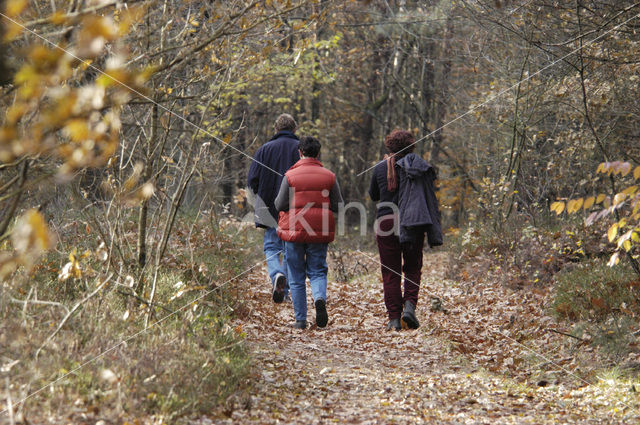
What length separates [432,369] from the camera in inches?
235

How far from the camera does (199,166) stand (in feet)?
20.2

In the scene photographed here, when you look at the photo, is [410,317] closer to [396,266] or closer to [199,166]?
[396,266]

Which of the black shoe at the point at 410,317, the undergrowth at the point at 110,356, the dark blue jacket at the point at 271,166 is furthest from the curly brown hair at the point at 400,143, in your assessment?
the undergrowth at the point at 110,356

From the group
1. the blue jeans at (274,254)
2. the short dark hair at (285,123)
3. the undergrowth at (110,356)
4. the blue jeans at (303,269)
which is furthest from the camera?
the short dark hair at (285,123)

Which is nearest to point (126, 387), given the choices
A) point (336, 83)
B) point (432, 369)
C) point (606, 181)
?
point (432, 369)

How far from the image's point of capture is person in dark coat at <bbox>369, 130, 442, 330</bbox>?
23.3ft

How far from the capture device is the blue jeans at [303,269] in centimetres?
715

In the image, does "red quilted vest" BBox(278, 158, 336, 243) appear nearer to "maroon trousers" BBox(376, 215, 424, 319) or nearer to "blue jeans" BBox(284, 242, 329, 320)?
"blue jeans" BBox(284, 242, 329, 320)

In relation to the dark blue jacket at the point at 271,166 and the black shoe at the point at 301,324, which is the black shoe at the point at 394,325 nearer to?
the black shoe at the point at 301,324

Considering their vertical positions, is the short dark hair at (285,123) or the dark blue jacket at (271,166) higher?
the short dark hair at (285,123)

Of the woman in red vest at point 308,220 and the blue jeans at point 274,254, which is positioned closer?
the woman in red vest at point 308,220

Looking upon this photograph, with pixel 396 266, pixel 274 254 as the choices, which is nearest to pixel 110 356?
pixel 274 254

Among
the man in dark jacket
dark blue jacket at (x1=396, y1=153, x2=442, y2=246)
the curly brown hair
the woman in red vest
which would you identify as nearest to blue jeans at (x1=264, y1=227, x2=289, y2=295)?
the man in dark jacket

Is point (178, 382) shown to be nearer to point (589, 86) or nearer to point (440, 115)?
point (589, 86)
